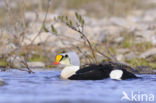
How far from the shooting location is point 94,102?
16.3 ft

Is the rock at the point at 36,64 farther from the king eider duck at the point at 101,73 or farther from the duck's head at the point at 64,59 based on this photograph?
the king eider duck at the point at 101,73

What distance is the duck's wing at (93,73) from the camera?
707 cm

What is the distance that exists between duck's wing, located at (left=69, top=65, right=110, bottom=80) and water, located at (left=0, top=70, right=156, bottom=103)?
0.47 feet

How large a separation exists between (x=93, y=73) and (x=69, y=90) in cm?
123

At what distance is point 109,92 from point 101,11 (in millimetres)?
17741

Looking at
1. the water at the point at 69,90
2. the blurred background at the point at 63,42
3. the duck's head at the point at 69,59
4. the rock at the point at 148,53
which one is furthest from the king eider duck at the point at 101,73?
the rock at the point at 148,53

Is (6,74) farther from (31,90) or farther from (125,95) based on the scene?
(125,95)

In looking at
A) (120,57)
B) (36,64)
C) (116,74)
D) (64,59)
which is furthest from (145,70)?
(36,64)

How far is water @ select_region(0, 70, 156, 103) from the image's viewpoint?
202 inches

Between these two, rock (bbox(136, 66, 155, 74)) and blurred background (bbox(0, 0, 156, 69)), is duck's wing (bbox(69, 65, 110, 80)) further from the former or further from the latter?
blurred background (bbox(0, 0, 156, 69))

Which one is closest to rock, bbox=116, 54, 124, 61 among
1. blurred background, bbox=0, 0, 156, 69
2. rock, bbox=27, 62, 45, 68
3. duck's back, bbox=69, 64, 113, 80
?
blurred background, bbox=0, 0, 156, 69

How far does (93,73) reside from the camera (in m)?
7.07

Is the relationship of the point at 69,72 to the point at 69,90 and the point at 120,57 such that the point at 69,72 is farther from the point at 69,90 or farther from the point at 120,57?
the point at 120,57

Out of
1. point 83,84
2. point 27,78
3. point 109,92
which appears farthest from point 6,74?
point 109,92
